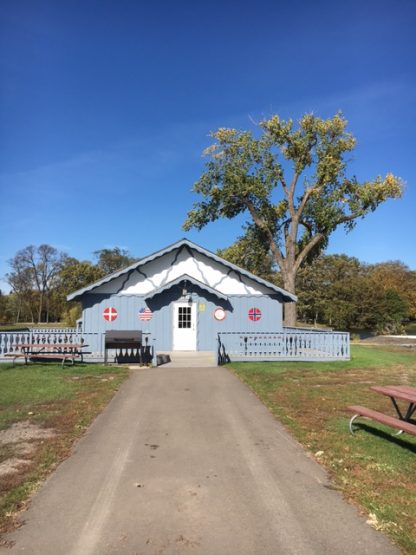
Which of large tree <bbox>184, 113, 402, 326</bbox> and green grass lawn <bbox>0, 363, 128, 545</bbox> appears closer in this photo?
green grass lawn <bbox>0, 363, 128, 545</bbox>

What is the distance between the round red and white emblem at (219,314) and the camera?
70.2ft

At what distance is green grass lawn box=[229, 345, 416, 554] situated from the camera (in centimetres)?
479

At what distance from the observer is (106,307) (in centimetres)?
2098

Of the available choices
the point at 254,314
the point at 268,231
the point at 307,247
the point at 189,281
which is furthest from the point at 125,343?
the point at 307,247

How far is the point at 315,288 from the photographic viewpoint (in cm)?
5662

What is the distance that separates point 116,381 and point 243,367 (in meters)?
5.04

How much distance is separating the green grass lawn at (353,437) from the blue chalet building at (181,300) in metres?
5.69

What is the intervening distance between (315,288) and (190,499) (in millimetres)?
53507

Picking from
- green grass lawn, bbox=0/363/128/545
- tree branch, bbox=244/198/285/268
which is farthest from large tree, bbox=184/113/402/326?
green grass lawn, bbox=0/363/128/545

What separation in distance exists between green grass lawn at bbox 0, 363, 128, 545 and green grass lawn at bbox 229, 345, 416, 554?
12.3 feet

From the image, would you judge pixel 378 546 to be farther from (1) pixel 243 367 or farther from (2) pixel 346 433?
(1) pixel 243 367

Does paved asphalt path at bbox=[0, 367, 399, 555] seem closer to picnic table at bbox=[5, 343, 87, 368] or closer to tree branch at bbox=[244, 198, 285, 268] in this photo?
picnic table at bbox=[5, 343, 87, 368]

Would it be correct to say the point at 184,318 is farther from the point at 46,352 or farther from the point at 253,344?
the point at 46,352

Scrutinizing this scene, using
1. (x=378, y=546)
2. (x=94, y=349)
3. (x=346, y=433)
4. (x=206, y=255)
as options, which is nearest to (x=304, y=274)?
(x=206, y=255)
